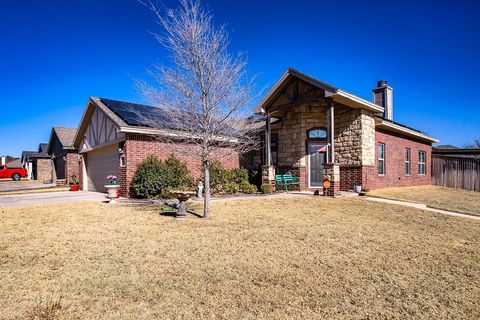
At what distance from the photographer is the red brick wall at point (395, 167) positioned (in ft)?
45.8

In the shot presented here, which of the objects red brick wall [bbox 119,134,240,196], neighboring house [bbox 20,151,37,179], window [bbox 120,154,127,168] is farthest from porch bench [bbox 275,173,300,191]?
neighboring house [bbox 20,151,37,179]

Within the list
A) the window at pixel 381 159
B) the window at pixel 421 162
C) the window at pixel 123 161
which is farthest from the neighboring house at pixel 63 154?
the window at pixel 421 162

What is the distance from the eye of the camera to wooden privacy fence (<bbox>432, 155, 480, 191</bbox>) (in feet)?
61.2

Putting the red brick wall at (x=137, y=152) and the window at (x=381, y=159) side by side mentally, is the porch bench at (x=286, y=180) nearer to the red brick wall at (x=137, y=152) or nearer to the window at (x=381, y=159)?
the red brick wall at (x=137, y=152)

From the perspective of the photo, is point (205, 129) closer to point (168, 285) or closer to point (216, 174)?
point (168, 285)

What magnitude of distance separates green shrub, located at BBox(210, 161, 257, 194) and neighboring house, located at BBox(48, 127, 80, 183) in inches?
601

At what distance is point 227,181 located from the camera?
14.0 metres

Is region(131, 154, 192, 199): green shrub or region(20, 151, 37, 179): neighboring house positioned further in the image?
region(20, 151, 37, 179): neighboring house

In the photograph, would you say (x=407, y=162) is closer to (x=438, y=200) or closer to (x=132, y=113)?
(x=438, y=200)

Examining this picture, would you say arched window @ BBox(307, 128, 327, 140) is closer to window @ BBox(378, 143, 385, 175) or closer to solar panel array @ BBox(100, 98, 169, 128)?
window @ BBox(378, 143, 385, 175)

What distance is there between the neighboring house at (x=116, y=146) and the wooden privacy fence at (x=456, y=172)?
14.0 meters

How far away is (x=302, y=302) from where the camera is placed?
141 inches

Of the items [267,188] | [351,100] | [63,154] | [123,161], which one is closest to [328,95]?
[351,100]

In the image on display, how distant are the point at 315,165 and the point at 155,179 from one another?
296 inches
